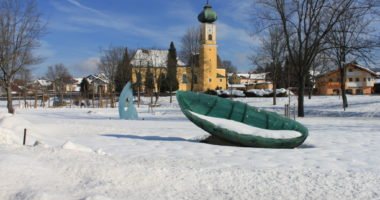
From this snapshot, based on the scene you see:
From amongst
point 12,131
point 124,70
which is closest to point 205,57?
point 124,70

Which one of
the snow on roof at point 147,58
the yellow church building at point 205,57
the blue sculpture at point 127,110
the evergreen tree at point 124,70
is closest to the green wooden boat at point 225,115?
the blue sculpture at point 127,110

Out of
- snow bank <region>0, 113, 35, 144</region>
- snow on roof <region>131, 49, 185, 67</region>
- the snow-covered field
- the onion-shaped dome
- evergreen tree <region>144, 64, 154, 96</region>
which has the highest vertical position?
the onion-shaped dome

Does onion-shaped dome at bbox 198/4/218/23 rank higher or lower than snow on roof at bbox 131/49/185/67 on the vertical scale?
higher

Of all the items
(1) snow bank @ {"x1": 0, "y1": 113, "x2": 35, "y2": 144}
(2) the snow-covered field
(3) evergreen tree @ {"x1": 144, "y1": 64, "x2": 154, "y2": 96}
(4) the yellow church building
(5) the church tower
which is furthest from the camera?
(5) the church tower

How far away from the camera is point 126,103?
28.2 m

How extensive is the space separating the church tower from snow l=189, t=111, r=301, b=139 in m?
71.9

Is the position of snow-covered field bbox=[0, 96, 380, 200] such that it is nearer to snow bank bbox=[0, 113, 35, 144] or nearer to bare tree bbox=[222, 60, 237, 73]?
snow bank bbox=[0, 113, 35, 144]

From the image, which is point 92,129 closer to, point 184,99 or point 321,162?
point 184,99

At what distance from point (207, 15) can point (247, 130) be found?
7677 centimetres

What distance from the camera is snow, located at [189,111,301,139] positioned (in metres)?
12.1

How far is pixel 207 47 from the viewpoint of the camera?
9162cm

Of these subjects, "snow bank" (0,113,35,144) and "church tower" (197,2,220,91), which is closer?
"snow bank" (0,113,35,144)

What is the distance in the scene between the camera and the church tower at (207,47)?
3415 inches

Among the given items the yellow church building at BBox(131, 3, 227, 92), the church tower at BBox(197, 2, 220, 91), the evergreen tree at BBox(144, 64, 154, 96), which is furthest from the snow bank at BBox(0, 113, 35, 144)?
the church tower at BBox(197, 2, 220, 91)
